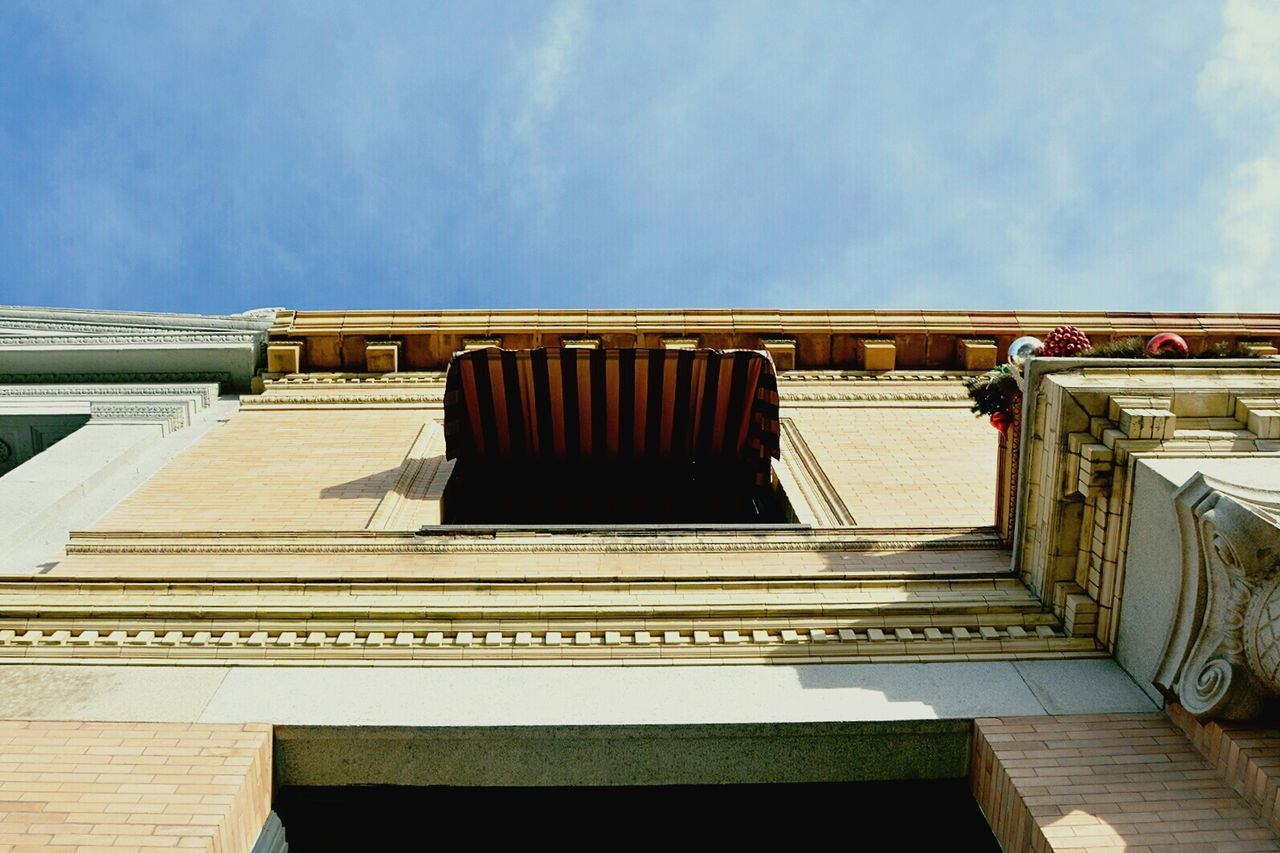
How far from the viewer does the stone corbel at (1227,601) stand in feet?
12.7

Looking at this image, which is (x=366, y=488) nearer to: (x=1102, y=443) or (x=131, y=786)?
(x=131, y=786)

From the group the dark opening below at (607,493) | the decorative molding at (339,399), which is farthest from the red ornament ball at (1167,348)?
the decorative molding at (339,399)

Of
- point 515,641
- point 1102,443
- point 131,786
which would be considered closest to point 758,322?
point 1102,443

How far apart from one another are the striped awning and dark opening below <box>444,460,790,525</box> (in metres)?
0.15

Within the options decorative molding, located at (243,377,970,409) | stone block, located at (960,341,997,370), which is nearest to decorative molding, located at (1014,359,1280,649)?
decorative molding, located at (243,377,970,409)

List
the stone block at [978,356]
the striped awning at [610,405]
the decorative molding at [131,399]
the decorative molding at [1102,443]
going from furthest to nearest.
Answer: the stone block at [978,356] < the decorative molding at [131,399] < the striped awning at [610,405] < the decorative molding at [1102,443]

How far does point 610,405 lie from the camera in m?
8.77

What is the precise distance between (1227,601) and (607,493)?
19.2 ft

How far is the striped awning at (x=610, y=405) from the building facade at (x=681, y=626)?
4 cm

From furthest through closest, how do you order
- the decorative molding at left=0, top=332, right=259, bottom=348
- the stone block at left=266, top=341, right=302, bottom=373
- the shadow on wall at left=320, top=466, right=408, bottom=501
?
the stone block at left=266, top=341, right=302, bottom=373 → the decorative molding at left=0, top=332, right=259, bottom=348 → the shadow on wall at left=320, top=466, right=408, bottom=501

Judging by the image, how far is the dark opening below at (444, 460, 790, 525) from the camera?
8.88 metres

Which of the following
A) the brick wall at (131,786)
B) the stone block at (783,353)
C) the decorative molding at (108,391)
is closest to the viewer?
the brick wall at (131,786)

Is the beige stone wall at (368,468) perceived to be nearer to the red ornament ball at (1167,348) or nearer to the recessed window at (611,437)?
the recessed window at (611,437)

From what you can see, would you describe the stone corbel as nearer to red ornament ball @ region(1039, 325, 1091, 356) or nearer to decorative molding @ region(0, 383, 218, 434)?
red ornament ball @ region(1039, 325, 1091, 356)
